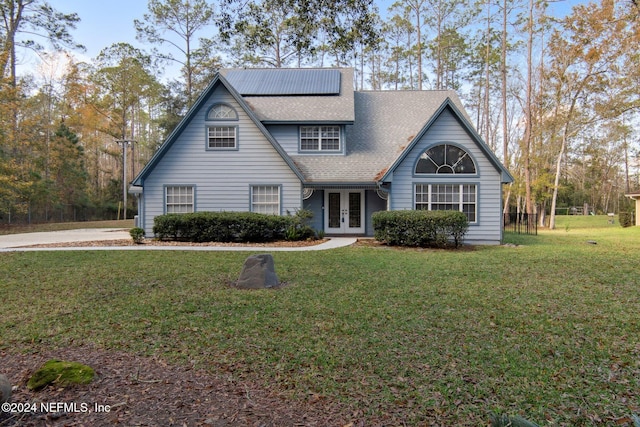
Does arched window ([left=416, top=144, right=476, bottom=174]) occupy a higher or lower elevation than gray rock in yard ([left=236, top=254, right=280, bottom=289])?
higher

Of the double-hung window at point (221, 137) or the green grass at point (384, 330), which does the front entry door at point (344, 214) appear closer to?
the double-hung window at point (221, 137)

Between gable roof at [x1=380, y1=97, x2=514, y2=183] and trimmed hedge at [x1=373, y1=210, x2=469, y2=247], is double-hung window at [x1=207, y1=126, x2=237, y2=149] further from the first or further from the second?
trimmed hedge at [x1=373, y1=210, x2=469, y2=247]

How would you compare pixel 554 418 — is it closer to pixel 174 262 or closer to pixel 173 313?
pixel 173 313

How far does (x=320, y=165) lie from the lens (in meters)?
16.0

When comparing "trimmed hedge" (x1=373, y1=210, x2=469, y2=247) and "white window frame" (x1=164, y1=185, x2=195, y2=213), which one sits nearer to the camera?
"trimmed hedge" (x1=373, y1=210, x2=469, y2=247)

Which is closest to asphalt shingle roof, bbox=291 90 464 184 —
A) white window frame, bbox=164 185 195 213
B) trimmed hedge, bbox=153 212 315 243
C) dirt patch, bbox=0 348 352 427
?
trimmed hedge, bbox=153 212 315 243

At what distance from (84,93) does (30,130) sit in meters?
11.9

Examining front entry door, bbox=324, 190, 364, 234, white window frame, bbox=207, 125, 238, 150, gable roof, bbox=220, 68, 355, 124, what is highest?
gable roof, bbox=220, 68, 355, 124

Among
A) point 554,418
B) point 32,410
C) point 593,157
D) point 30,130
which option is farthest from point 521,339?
point 593,157

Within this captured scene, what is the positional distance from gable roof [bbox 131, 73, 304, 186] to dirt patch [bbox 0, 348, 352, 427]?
11566 millimetres

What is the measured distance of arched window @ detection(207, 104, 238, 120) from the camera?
15.0 metres

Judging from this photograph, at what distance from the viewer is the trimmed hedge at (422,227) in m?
12.2

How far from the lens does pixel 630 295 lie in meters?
6.34

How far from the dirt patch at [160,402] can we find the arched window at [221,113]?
40.9ft
